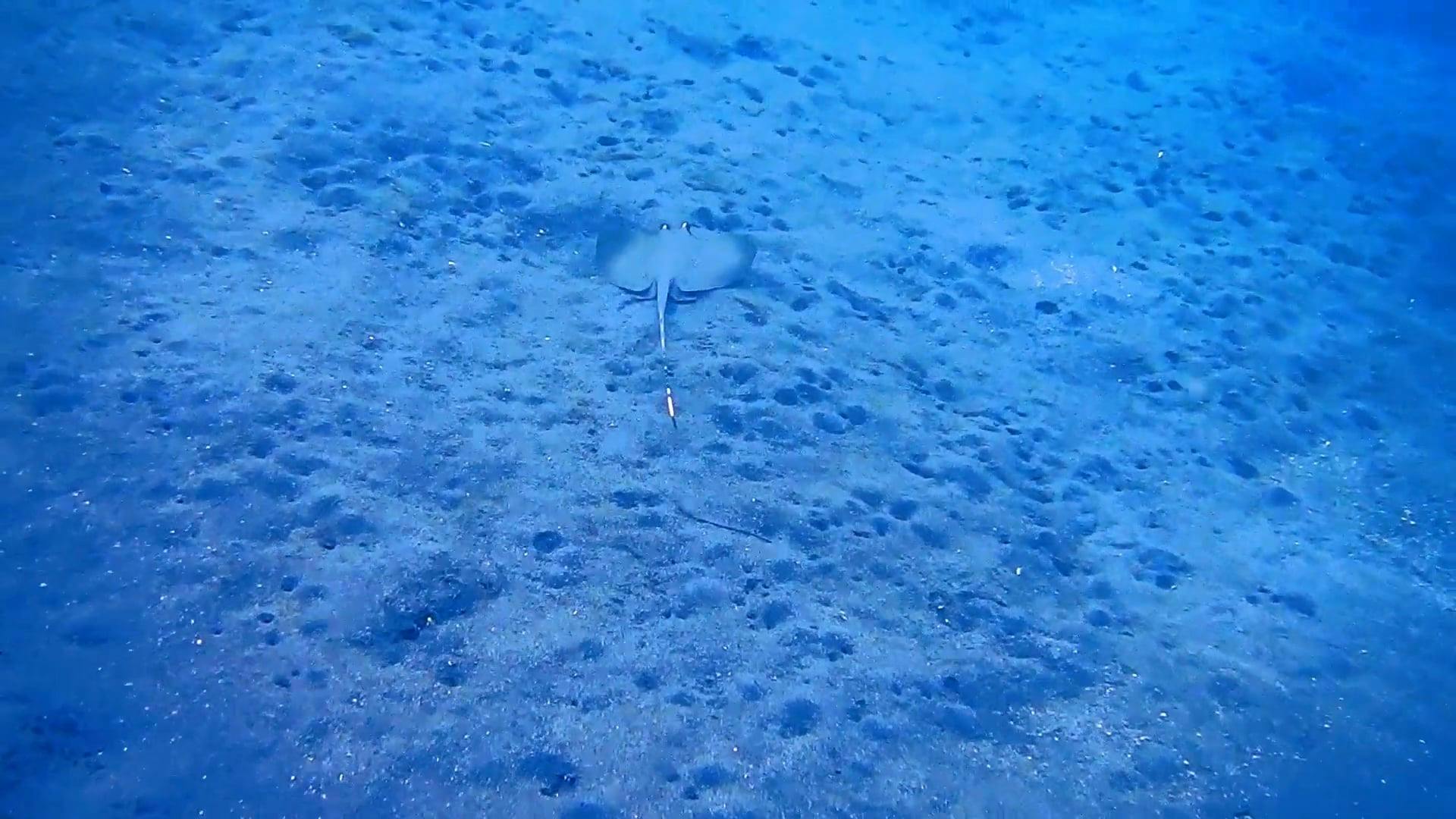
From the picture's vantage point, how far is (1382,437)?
4.64m

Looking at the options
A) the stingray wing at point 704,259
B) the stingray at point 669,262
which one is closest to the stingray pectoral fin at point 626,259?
the stingray at point 669,262

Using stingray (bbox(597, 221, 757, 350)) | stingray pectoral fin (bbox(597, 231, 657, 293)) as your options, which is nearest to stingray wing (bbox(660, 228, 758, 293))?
stingray (bbox(597, 221, 757, 350))

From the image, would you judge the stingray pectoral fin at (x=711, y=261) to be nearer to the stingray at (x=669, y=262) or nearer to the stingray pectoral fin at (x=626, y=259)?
the stingray at (x=669, y=262)

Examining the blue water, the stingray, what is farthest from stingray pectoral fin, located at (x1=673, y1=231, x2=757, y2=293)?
the blue water

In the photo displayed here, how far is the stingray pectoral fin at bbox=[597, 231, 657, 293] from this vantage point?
15.1ft

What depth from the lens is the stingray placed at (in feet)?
15.1

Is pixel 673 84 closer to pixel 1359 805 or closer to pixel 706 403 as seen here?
pixel 706 403

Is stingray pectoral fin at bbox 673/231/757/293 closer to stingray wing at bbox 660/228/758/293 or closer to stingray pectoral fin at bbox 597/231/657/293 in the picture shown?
stingray wing at bbox 660/228/758/293

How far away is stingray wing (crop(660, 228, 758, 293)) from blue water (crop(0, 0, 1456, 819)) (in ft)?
0.29

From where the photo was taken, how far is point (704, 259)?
15.6ft

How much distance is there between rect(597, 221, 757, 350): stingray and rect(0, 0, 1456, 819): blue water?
0.29 ft

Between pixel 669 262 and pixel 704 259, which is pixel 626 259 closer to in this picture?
pixel 669 262

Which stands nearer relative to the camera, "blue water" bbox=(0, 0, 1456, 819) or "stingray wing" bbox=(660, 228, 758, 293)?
"blue water" bbox=(0, 0, 1456, 819)

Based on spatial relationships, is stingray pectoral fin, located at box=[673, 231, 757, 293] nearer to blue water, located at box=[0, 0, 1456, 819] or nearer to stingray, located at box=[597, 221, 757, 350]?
stingray, located at box=[597, 221, 757, 350]
